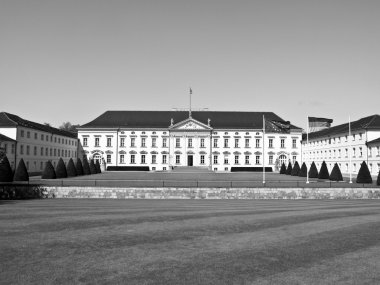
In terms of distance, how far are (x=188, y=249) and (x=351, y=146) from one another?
5473cm

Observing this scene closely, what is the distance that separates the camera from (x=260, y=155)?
245 ft

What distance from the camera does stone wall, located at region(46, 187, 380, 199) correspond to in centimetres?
2862

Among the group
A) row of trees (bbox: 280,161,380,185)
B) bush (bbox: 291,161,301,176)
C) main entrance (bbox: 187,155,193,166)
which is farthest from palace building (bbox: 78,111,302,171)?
bush (bbox: 291,161,301,176)

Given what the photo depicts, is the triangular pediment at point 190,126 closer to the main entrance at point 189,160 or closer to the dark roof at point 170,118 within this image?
the dark roof at point 170,118

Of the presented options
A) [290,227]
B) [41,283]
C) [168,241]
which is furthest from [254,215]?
[41,283]

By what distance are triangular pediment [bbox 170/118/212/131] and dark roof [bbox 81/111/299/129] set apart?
2.48 metres

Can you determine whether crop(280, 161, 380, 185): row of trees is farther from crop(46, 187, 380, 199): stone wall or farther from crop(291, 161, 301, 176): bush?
crop(46, 187, 380, 199): stone wall

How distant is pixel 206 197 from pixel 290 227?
16.1 metres

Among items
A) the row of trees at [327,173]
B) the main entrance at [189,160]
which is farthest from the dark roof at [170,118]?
the row of trees at [327,173]

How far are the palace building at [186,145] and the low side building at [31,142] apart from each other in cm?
520

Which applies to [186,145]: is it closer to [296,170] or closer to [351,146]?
[296,170]

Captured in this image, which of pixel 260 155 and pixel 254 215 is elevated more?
pixel 260 155

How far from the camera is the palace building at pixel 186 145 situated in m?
73.9

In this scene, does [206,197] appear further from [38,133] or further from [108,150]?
[108,150]
